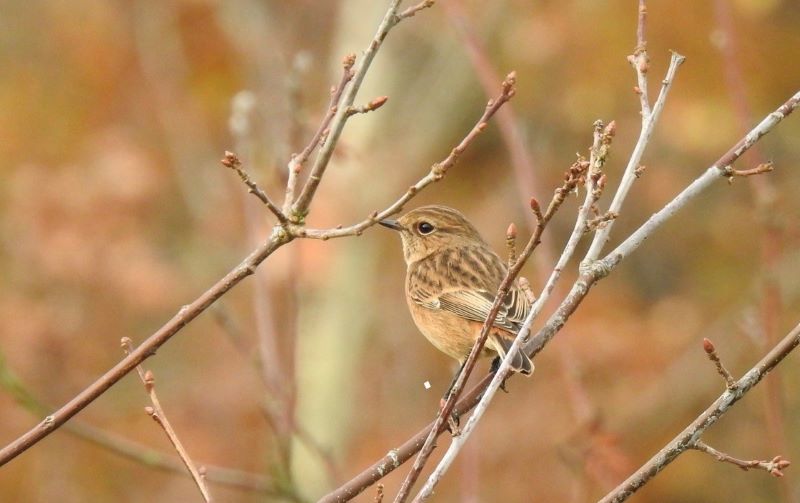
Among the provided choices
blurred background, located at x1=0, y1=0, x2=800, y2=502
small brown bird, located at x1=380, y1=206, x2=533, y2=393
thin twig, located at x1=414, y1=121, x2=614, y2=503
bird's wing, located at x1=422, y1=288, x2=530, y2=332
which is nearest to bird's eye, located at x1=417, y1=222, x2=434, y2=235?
small brown bird, located at x1=380, y1=206, x2=533, y2=393

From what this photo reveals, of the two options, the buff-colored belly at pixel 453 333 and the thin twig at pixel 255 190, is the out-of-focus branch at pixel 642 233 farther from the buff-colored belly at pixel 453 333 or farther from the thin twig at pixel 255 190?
the buff-colored belly at pixel 453 333

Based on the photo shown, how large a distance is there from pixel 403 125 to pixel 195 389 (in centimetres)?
425

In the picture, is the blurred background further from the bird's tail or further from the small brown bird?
the bird's tail

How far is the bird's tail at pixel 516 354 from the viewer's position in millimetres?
4278

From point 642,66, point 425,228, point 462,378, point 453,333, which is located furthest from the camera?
point 425,228

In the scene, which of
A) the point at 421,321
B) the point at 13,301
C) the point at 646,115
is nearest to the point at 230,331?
the point at 421,321

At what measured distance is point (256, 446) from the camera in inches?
493

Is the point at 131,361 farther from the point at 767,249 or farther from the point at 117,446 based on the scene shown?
the point at 767,249

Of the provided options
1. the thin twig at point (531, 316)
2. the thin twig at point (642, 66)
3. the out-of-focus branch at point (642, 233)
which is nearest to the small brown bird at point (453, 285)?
the out-of-focus branch at point (642, 233)

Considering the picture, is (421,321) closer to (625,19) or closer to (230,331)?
(230,331)

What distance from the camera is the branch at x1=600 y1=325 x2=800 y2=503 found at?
3.13 m

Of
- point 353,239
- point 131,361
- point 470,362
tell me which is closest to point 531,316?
point 470,362

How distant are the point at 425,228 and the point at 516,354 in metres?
2.39

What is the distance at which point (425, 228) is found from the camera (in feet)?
21.1
